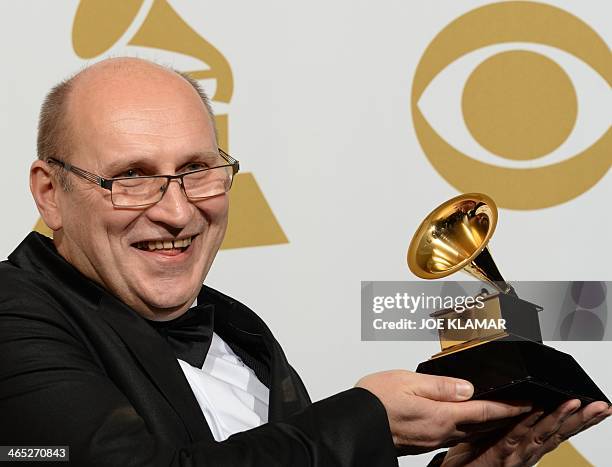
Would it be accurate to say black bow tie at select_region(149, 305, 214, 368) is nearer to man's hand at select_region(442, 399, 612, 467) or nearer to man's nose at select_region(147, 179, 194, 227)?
man's nose at select_region(147, 179, 194, 227)

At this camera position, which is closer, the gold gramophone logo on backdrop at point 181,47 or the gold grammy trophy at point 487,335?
the gold grammy trophy at point 487,335

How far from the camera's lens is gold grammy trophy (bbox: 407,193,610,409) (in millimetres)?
2053

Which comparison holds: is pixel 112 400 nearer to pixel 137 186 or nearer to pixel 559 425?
pixel 137 186

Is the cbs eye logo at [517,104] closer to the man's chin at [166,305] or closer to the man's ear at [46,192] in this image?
the man's chin at [166,305]

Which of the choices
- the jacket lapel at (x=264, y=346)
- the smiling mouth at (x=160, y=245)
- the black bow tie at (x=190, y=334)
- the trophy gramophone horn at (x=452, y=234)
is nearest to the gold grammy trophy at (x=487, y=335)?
the trophy gramophone horn at (x=452, y=234)

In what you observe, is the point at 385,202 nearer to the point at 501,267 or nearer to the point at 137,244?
the point at 501,267

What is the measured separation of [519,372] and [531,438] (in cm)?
27

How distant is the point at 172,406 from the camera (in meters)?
1.99

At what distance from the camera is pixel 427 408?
6.38 feet

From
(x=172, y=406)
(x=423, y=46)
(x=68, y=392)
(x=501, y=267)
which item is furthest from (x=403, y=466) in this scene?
(x=68, y=392)

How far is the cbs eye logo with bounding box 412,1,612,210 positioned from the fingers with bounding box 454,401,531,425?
1693mm

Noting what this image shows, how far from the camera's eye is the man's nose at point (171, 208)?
2.10 m

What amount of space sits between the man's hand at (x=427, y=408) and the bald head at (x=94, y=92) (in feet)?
2.54

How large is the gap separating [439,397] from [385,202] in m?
1.76
